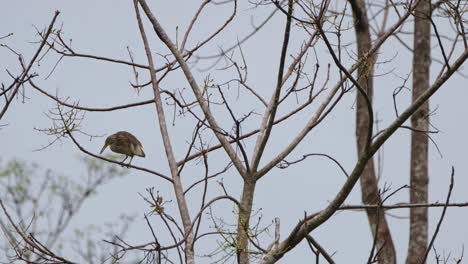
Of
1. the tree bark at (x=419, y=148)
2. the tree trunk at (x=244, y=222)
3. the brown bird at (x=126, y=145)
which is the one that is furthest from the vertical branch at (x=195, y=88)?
the tree bark at (x=419, y=148)

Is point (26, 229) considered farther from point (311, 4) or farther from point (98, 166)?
point (98, 166)

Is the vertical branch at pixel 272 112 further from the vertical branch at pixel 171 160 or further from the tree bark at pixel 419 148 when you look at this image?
the tree bark at pixel 419 148

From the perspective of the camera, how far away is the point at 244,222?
3.35 meters

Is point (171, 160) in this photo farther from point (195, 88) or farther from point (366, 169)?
point (366, 169)

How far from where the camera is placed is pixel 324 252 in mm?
3398

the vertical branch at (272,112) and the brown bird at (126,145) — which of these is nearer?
the vertical branch at (272,112)

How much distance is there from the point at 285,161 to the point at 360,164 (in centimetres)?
71

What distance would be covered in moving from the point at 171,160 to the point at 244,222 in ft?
1.83

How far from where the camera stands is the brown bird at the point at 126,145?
594 centimetres

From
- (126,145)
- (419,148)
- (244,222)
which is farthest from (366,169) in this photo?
(244,222)

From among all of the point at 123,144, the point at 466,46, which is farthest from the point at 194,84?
the point at 123,144

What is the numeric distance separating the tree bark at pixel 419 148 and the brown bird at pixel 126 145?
79.8 inches

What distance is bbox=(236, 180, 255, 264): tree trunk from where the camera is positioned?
130 inches

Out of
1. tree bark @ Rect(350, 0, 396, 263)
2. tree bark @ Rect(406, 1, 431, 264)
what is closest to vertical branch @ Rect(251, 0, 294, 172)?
tree bark @ Rect(350, 0, 396, 263)
